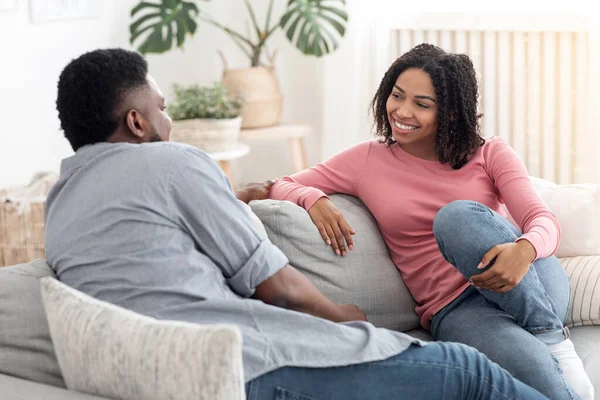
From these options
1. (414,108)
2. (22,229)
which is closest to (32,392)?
(414,108)

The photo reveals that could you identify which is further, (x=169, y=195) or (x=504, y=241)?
(x=504, y=241)

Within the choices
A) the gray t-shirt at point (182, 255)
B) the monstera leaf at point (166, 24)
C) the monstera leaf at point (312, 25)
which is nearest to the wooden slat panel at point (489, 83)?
the monstera leaf at point (312, 25)

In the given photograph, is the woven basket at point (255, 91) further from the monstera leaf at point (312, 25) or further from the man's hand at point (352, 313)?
the man's hand at point (352, 313)

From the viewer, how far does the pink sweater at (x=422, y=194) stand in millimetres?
1950

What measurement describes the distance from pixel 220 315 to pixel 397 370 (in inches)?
12.0

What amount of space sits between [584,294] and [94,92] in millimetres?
1189

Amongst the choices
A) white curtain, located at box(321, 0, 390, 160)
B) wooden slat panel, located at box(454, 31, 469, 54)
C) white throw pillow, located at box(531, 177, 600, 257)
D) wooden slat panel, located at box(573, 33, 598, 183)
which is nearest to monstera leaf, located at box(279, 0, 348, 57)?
white curtain, located at box(321, 0, 390, 160)

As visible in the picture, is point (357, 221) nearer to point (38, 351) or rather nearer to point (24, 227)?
point (38, 351)

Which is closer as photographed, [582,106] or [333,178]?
[333,178]

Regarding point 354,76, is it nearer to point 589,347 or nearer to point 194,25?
point 194,25

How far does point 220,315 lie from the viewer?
1430 mm

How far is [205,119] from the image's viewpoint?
361 centimetres

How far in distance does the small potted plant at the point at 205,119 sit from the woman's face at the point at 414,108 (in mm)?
1612

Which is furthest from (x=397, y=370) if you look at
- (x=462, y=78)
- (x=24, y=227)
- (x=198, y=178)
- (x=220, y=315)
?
(x=24, y=227)
